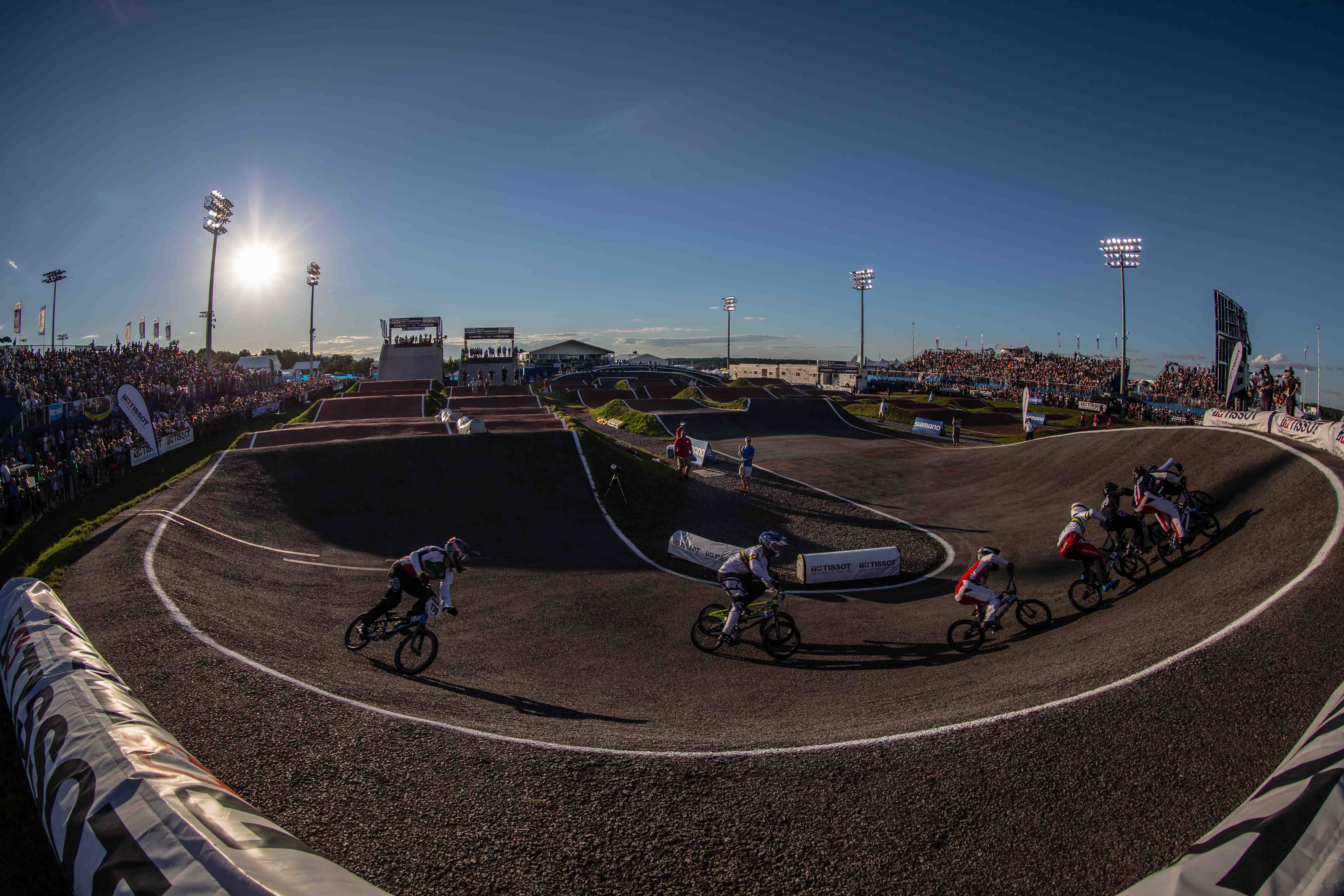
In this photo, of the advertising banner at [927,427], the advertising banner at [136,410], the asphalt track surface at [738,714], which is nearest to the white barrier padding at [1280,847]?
the asphalt track surface at [738,714]

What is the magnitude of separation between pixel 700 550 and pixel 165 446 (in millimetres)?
28329

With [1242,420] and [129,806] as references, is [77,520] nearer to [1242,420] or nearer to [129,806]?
[129,806]

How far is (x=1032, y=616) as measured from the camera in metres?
11.2

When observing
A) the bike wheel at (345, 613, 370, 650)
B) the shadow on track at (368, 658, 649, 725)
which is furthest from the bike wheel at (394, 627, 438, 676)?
the bike wheel at (345, 613, 370, 650)

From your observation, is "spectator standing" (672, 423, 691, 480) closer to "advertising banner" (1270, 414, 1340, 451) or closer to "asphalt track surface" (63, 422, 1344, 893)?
"asphalt track surface" (63, 422, 1344, 893)

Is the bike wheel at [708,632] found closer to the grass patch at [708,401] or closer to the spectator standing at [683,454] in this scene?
the spectator standing at [683,454]

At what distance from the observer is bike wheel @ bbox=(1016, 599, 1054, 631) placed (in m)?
11.1

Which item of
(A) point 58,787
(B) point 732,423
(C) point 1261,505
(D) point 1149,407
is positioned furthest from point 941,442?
(A) point 58,787

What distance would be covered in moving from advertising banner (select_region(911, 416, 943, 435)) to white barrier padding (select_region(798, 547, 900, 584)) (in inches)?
1185

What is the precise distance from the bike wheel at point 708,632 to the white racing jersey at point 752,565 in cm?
94

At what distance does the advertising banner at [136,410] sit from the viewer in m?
18.7

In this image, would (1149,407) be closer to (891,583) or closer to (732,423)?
(732,423)

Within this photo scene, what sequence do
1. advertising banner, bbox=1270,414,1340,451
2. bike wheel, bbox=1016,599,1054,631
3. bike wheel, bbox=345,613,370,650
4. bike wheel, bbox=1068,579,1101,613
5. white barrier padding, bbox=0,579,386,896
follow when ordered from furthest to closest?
advertising banner, bbox=1270,414,1340,451
bike wheel, bbox=1068,579,1101,613
bike wheel, bbox=1016,599,1054,631
bike wheel, bbox=345,613,370,650
white barrier padding, bbox=0,579,386,896

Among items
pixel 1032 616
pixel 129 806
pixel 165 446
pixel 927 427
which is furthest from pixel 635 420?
pixel 129 806
